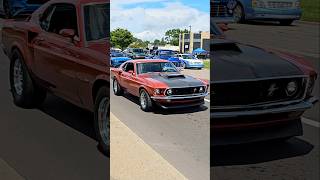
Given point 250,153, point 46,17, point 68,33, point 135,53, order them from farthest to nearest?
point 46,17 → point 68,33 → point 135,53 → point 250,153

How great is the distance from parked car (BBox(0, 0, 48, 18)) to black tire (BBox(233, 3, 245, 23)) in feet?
5.41

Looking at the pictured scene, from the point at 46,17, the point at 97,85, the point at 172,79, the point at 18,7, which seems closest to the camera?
the point at 172,79

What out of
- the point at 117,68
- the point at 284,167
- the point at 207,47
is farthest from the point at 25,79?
the point at 284,167

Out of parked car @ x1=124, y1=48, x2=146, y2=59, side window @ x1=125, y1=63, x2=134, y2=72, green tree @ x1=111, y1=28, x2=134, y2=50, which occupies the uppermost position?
green tree @ x1=111, y1=28, x2=134, y2=50

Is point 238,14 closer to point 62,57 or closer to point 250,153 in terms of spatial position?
point 250,153

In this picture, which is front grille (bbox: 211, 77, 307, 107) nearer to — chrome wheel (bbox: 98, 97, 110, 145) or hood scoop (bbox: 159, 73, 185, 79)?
hood scoop (bbox: 159, 73, 185, 79)

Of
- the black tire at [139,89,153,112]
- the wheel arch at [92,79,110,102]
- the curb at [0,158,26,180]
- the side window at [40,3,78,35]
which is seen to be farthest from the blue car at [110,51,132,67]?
the curb at [0,158,26,180]

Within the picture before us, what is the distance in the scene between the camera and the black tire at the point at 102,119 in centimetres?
301

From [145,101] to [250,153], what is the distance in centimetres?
69

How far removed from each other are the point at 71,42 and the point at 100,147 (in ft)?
2.22

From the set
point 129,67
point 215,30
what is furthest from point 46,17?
point 215,30

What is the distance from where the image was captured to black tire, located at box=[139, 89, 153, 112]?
107 inches

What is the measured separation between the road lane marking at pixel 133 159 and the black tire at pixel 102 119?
0.35ft

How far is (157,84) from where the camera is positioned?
8.77 feet
